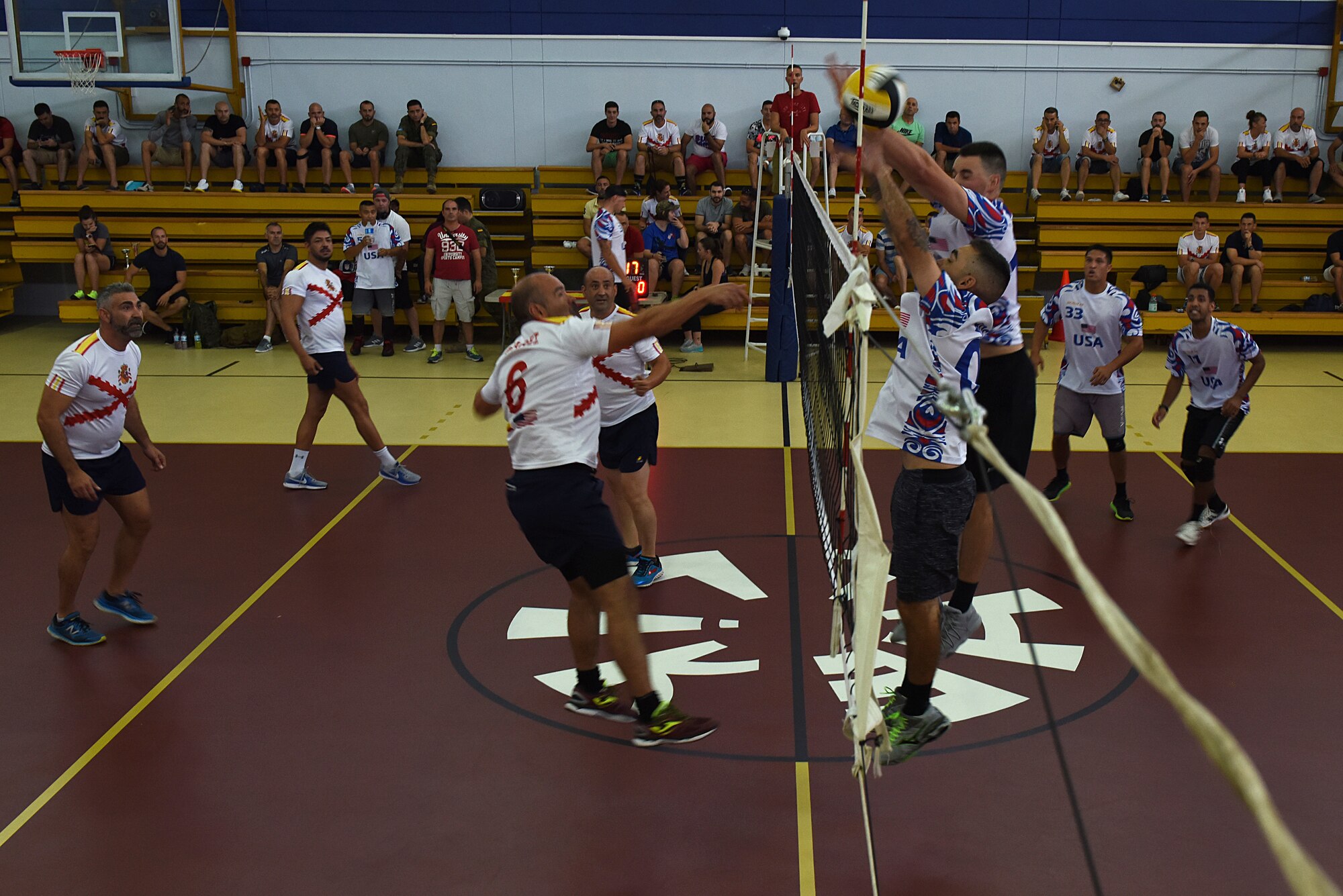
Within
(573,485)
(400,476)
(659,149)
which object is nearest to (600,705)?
(573,485)

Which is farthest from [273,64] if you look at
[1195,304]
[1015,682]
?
[1015,682]

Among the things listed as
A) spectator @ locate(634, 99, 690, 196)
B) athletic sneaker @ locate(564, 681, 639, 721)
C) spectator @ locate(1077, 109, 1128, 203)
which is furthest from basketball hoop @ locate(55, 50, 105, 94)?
spectator @ locate(1077, 109, 1128, 203)

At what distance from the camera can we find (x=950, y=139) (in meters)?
15.8

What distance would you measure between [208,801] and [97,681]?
1.38 meters

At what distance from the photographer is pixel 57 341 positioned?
14977 mm

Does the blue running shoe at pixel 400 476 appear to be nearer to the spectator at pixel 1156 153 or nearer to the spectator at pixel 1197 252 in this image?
the spectator at pixel 1197 252

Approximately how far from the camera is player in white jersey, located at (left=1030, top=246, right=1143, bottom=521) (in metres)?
7.36

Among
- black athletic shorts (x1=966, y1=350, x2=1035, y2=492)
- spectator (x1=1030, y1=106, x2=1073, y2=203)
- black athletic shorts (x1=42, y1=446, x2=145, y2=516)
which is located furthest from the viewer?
spectator (x1=1030, y1=106, x2=1073, y2=203)

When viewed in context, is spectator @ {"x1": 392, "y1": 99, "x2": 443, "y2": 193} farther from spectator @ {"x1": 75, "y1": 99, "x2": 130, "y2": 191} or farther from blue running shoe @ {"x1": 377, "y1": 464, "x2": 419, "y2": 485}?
blue running shoe @ {"x1": 377, "y1": 464, "x2": 419, "y2": 485}

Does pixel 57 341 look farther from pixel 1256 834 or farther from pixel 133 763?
pixel 1256 834

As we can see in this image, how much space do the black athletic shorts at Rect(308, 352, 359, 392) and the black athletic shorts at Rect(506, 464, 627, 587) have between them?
438 cm

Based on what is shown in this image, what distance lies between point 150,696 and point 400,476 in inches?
135

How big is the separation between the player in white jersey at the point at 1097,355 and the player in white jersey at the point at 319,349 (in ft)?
15.7

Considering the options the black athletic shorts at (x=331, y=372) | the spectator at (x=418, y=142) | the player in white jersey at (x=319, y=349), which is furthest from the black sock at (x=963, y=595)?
the spectator at (x=418, y=142)
